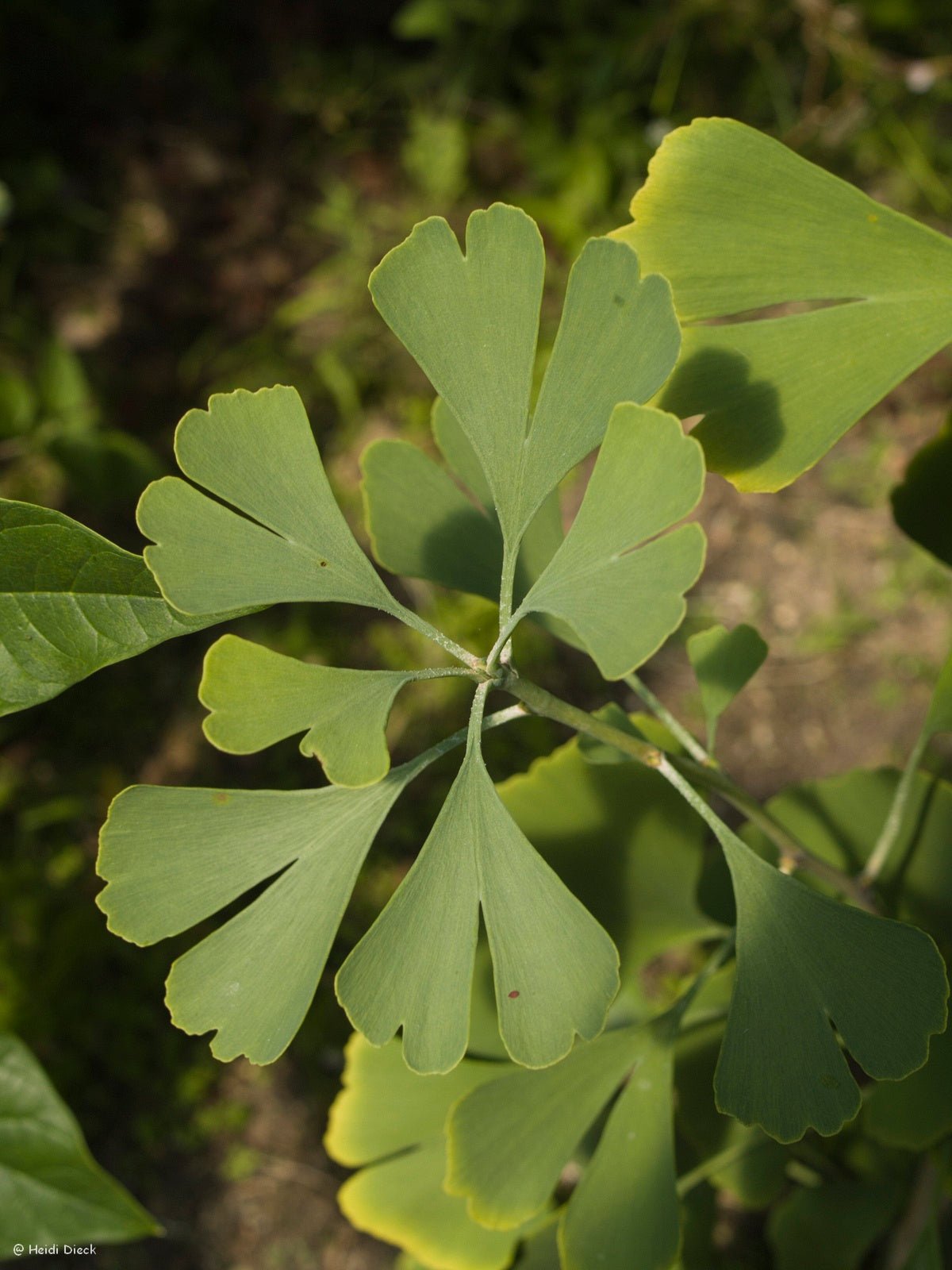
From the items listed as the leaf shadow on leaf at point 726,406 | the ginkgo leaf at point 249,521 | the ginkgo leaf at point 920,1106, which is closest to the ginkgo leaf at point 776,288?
the leaf shadow on leaf at point 726,406

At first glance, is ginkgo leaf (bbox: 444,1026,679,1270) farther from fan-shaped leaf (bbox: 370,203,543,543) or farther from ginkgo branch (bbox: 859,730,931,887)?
fan-shaped leaf (bbox: 370,203,543,543)

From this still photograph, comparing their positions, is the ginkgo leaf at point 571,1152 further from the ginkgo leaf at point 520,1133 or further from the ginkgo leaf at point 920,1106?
the ginkgo leaf at point 920,1106

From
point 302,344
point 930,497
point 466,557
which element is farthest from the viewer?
point 302,344

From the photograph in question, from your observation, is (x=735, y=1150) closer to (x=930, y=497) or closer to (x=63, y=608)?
(x=930, y=497)

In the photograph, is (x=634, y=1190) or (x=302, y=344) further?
(x=302, y=344)

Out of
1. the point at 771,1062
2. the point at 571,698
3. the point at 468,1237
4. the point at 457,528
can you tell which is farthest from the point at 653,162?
the point at 571,698

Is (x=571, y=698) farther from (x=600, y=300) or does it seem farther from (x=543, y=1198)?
(x=600, y=300)

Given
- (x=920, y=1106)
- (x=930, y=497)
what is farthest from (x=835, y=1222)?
(x=930, y=497)
